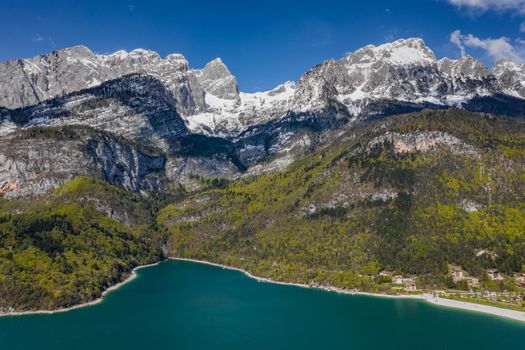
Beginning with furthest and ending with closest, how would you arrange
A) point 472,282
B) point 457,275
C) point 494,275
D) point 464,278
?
point 457,275
point 464,278
point 494,275
point 472,282

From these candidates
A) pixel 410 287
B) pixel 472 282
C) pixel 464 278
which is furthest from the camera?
pixel 464 278

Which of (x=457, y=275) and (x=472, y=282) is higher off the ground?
(x=457, y=275)

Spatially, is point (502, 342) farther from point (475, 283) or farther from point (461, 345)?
point (475, 283)

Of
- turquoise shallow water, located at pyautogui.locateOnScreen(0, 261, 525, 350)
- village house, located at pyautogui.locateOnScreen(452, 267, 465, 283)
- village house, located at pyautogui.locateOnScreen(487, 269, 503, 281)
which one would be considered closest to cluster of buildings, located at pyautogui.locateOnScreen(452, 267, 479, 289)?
village house, located at pyautogui.locateOnScreen(452, 267, 465, 283)

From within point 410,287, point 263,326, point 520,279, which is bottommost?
point 263,326

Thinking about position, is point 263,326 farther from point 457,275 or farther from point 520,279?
point 520,279

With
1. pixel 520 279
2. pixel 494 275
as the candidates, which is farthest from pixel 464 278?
pixel 520 279

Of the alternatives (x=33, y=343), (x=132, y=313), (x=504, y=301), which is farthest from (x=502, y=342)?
(x=33, y=343)
